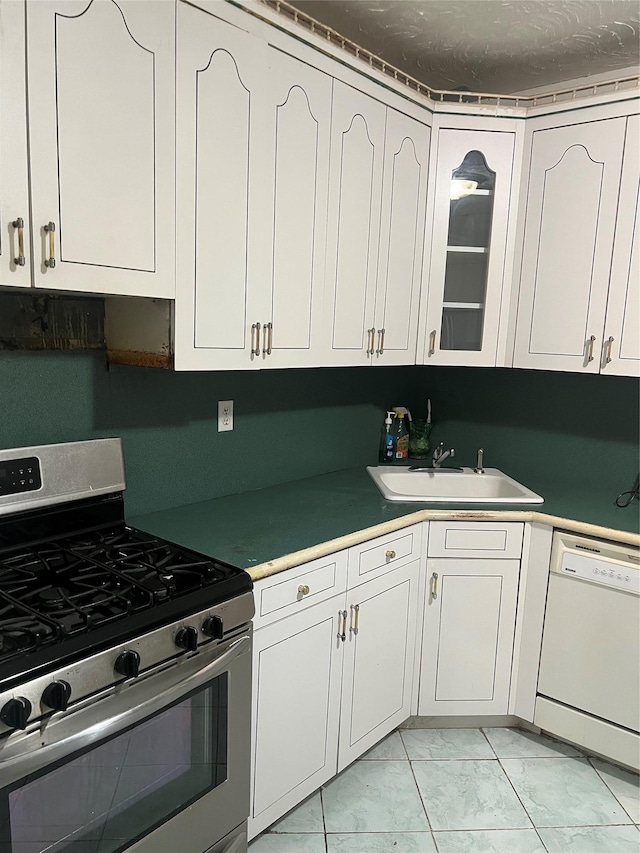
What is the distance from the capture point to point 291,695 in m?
1.78

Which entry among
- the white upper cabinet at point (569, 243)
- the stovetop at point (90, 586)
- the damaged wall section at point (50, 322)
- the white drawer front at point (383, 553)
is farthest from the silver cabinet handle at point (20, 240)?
the white upper cabinet at point (569, 243)

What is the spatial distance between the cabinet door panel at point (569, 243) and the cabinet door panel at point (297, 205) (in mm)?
911

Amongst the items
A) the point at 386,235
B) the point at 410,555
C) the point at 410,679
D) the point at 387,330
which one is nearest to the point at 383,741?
the point at 410,679

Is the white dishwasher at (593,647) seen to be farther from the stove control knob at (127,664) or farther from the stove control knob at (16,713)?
the stove control knob at (16,713)

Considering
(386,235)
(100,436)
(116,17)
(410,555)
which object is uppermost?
(116,17)

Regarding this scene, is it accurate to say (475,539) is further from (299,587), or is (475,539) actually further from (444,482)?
(299,587)

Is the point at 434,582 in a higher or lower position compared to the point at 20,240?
lower

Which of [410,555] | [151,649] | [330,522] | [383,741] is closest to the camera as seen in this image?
[151,649]

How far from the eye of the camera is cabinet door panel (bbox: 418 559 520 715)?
2.29 meters

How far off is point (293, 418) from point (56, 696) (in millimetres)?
1509

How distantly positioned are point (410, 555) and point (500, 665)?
60 cm

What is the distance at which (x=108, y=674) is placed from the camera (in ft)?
3.98

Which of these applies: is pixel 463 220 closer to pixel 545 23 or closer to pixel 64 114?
pixel 545 23

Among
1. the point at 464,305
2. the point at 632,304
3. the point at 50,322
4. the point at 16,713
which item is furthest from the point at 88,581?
the point at 632,304
